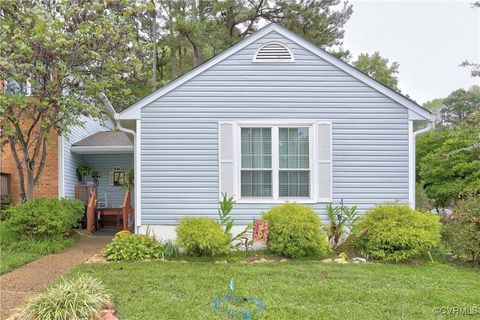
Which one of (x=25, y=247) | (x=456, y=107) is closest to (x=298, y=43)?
(x=25, y=247)

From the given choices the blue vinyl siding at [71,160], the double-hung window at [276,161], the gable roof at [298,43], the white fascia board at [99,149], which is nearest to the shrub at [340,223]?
the double-hung window at [276,161]

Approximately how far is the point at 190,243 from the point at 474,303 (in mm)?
4133

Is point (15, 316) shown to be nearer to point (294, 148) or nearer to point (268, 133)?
point (268, 133)

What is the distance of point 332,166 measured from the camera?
700cm

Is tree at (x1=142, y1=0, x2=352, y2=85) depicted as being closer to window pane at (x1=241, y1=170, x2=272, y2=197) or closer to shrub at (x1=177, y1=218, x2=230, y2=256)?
window pane at (x1=241, y1=170, x2=272, y2=197)

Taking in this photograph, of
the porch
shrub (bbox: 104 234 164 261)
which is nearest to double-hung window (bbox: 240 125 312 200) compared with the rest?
shrub (bbox: 104 234 164 261)

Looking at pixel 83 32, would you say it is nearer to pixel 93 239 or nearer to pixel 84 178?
pixel 93 239

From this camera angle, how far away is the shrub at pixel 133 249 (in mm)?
6145

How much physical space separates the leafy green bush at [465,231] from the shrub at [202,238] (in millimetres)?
4050

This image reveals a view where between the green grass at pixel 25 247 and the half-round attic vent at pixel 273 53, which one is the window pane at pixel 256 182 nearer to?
the half-round attic vent at pixel 273 53

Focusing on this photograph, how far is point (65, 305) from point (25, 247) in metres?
4.30

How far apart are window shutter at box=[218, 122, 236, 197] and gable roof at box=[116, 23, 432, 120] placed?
1.26 meters

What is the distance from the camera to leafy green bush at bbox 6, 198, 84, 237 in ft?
22.9

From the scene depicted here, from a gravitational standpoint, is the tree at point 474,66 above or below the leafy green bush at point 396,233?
above
